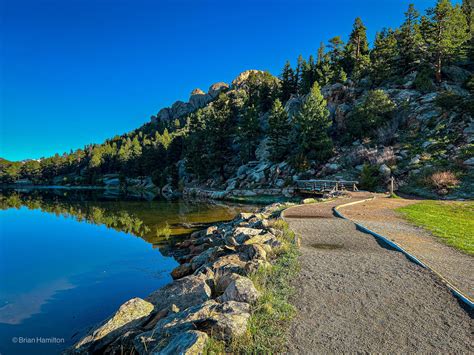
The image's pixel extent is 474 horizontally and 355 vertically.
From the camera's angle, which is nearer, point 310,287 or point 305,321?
point 305,321

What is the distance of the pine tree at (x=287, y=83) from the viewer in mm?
78188

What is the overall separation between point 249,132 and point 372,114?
2440 centimetres

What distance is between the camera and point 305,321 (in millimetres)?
5211

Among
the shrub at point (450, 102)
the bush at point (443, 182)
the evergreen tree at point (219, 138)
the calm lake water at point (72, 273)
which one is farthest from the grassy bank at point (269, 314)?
the evergreen tree at point (219, 138)

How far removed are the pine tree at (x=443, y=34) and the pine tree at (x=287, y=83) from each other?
33.0 metres

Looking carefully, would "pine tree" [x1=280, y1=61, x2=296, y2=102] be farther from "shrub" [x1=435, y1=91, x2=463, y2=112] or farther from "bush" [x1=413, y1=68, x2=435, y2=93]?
"shrub" [x1=435, y1=91, x2=463, y2=112]

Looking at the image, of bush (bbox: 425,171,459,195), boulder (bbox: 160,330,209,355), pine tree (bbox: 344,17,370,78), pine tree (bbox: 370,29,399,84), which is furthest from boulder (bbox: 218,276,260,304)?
pine tree (bbox: 344,17,370,78)

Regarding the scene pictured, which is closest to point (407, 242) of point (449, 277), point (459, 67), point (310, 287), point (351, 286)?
point (449, 277)

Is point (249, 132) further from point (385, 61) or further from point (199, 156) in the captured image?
point (385, 61)

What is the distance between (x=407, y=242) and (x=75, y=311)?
41.3 feet

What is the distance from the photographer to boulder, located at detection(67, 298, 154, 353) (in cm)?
600

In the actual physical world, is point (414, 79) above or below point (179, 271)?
above

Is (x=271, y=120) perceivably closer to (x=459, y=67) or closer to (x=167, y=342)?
(x=459, y=67)

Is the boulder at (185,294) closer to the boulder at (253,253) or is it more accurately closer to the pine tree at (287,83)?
the boulder at (253,253)
